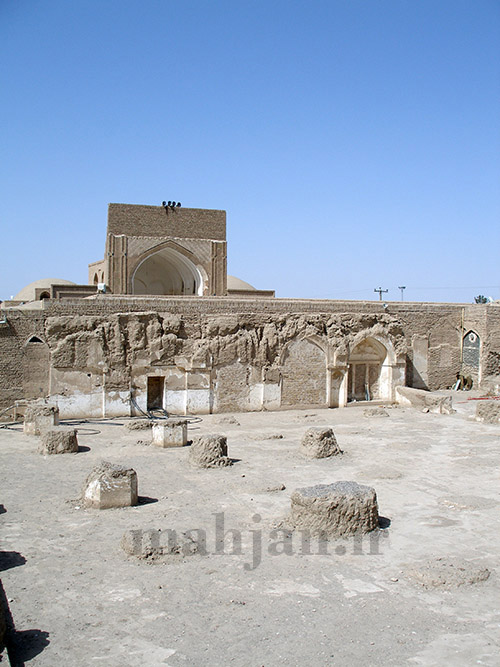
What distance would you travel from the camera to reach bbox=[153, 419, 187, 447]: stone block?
13102 mm

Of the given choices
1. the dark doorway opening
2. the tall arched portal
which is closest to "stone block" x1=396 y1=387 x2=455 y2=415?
the dark doorway opening

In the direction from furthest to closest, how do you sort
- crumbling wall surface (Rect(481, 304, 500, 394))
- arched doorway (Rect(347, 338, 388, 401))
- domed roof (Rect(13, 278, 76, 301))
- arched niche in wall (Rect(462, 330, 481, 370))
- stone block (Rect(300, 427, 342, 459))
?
domed roof (Rect(13, 278, 76, 301))
arched niche in wall (Rect(462, 330, 481, 370))
crumbling wall surface (Rect(481, 304, 500, 394))
arched doorway (Rect(347, 338, 388, 401))
stone block (Rect(300, 427, 342, 459))

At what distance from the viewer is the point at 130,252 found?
2470cm

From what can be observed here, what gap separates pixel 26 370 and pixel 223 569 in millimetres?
11303

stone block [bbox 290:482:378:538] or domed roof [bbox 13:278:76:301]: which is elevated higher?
domed roof [bbox 13:278:76:301]

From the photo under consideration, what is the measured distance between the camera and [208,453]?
1145 centimetres

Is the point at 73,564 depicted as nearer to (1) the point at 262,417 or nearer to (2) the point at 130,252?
(1) the point at 262,417

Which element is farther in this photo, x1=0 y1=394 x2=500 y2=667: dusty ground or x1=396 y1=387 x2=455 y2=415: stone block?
x1=396 y1=387 x2=455 y2=415: stone block

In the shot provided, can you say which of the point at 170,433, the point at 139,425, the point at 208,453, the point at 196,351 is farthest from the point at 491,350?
the point at 208,453

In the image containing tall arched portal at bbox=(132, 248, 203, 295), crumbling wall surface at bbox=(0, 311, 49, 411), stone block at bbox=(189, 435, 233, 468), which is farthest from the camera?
tall arched portal at bbox=(132, 248, 203, 295)

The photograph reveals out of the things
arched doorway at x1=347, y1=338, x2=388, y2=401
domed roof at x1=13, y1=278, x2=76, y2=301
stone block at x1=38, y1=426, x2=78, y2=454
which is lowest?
stone block at x1=38, y1=426, x2=78, y2=454

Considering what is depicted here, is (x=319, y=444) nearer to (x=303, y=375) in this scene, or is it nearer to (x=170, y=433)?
(x=170, y=433)

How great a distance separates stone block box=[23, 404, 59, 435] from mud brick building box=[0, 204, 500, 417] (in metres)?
1.97

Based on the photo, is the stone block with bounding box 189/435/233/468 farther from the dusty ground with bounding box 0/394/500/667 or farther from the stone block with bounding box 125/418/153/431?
the stone block with bounding box 125/418/153/431
